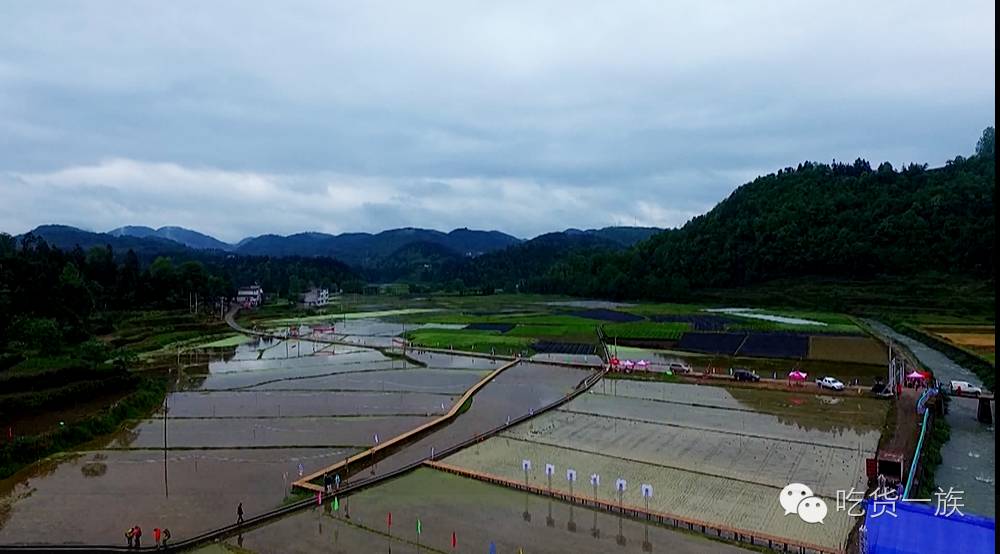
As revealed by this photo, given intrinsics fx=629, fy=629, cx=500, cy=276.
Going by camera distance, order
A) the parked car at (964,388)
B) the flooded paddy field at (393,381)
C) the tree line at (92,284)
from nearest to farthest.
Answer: the parked car at (964,388)
the flooded paddy field at (393,381)
the tree line at (92,284)

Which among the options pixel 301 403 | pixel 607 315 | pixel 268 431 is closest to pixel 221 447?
pixel 268 431

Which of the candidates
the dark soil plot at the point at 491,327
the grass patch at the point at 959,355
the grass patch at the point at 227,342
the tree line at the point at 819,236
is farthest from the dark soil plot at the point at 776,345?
the grass patch at the point at 227,342

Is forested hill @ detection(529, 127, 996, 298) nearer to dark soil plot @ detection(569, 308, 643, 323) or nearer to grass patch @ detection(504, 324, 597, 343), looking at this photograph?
dark soil plot @ detection(569, 308, 643, 323)

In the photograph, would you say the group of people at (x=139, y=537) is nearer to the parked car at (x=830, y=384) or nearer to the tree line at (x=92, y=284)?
the tree line at (x=92, y=284)

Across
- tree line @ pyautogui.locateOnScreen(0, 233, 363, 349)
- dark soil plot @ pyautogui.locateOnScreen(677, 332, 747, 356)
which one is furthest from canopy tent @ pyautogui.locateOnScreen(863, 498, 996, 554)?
tree line @ pyautogui.locateOnScreen(0, 233, 363, 349)

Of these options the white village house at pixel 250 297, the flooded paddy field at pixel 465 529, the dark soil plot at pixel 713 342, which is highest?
the white village house at pixel 250 297

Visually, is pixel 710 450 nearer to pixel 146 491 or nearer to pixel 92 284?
pixel 146 491
